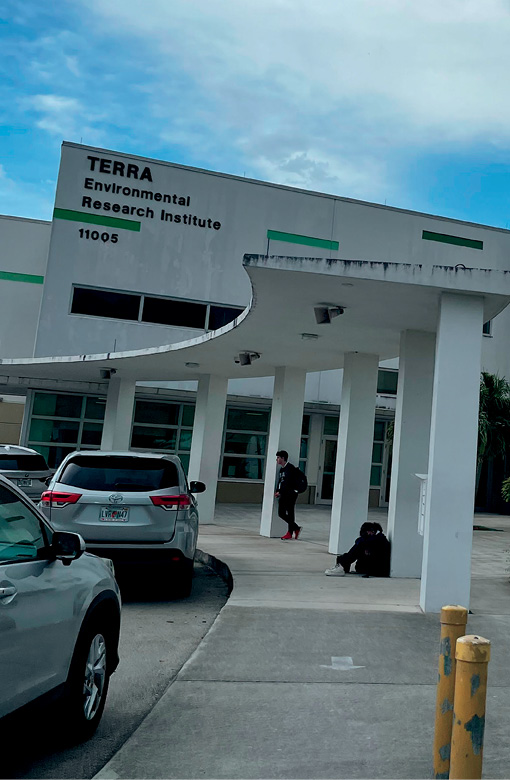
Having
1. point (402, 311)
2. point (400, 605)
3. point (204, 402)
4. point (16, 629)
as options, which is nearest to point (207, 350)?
point (204, 402)

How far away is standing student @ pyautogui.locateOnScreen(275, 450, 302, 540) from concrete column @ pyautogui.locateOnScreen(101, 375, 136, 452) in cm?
540

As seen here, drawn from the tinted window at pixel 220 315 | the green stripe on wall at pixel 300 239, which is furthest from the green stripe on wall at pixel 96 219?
the green stripe on wall at pixel 300 239

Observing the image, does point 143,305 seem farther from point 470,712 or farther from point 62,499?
point 470,712

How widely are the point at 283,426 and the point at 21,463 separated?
531 centimetres

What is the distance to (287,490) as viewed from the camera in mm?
14953

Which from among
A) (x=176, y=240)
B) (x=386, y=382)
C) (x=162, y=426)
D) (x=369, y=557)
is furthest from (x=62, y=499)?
(x=386, y=382)

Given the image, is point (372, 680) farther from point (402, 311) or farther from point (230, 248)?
point (230, 248)

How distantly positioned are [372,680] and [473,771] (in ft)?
7.93

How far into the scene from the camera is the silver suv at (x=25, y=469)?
15.5 m

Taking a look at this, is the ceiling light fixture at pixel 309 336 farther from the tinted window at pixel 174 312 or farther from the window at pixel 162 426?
the window at pixel 162 426

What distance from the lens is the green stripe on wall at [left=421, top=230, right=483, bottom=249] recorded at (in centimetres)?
2468

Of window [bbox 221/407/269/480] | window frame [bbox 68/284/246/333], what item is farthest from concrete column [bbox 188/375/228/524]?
window [bbox 221/407/269/480]

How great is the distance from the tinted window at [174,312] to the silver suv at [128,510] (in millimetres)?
13618

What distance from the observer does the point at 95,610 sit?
467cm
